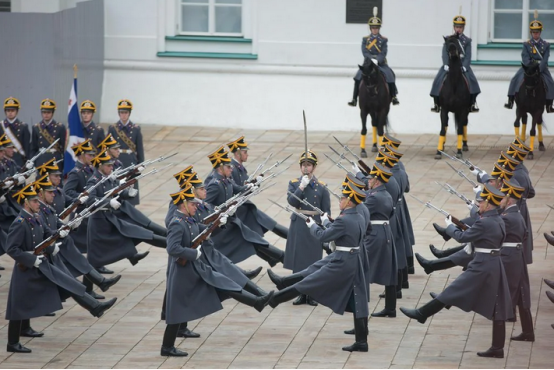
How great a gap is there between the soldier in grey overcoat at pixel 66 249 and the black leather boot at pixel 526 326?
4.36 metres

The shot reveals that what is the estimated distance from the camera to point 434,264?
12617mm

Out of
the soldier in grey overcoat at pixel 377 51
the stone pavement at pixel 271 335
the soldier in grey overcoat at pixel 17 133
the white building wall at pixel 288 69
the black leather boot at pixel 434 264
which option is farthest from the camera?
the white building wall at pixel 288 69

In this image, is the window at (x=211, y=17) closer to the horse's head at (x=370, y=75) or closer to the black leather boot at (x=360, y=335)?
the horse's head at (x=370, y=75)

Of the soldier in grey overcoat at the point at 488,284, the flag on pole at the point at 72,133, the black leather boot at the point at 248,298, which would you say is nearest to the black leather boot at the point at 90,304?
the black leather boot at the point at 248,298

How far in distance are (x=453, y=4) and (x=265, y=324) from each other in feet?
41.1

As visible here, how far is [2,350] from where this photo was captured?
1080cm

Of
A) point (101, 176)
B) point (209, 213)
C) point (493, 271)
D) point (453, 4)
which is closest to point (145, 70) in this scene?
point (453, 4)

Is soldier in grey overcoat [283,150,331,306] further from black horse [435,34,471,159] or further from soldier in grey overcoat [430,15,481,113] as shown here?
soldier in grey overcoat [430,15,481,113]

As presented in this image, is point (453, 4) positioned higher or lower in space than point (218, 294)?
higher

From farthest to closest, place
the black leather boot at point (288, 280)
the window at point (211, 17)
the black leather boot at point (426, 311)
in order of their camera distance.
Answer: the window at point (211, 17) < the black leather boot at point (288, 280) < the black leather boot at point (426, 311)

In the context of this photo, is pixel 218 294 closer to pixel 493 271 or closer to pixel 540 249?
pixel 493 271

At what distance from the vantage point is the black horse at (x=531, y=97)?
65.8 feet

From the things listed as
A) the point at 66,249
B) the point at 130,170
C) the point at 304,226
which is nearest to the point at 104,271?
the point at 130,170

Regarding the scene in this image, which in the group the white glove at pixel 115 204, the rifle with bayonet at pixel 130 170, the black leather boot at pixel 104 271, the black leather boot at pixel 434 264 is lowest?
the black leather boot at pixel 104 271
